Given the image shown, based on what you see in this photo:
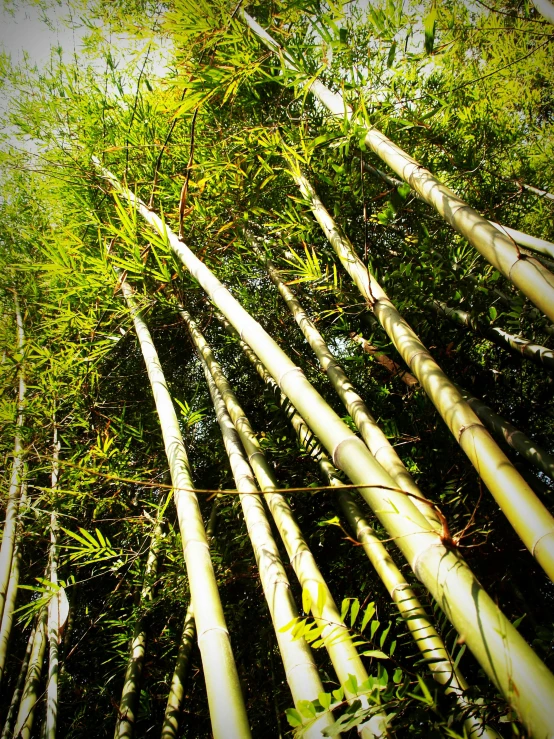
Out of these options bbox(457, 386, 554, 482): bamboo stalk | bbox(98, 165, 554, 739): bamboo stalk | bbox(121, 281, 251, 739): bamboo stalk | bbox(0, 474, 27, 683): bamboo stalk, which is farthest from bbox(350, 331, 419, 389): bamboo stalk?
bbox(0, 474, 27, 683): bamboo stalk

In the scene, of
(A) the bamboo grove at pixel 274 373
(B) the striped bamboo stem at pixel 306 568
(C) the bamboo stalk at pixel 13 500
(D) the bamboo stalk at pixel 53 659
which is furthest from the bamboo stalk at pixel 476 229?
(C) the bamboo stalk at pixel 13 500

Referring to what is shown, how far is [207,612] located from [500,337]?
5.78 ft

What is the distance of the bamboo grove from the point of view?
1.05 m

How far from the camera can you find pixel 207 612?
3.33 feet

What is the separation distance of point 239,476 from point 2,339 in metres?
2.48

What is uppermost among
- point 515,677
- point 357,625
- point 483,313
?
point 483,313

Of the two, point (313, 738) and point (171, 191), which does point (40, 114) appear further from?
point (313, 738)

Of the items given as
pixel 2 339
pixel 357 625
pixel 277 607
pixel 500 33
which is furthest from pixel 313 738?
pixel 500 33

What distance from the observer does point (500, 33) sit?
2.77 metres

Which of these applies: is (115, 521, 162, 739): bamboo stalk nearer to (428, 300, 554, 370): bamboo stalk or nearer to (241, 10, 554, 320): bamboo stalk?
(241, 10, 554, 320): bamboo stalk

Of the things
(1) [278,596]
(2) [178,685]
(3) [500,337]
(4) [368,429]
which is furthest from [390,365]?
(2) [178,685]

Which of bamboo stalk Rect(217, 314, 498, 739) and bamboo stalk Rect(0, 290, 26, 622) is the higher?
bamboo stalk Rect(0, 290, 26, 622)

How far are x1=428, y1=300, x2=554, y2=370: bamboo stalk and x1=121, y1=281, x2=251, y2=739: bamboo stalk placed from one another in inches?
61.3

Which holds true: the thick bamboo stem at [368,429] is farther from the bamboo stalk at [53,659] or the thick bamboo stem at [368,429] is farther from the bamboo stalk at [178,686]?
the bamboo stalk at [178,686]
